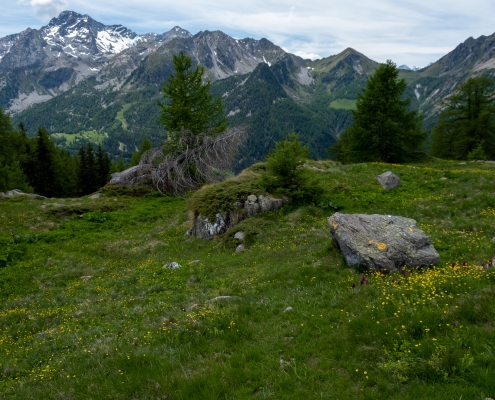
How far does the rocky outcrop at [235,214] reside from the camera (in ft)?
67.1

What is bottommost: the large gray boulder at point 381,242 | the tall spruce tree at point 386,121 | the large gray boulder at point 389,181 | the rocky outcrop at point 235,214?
the rocky outcrop at point 235,214

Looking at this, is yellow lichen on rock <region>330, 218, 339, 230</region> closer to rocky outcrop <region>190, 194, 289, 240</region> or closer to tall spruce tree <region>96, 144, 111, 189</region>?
rocky outcrop <region>190, 194, 289, 240</region>

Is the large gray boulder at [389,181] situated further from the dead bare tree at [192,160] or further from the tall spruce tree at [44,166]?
the tall spruce tree at [44,166]

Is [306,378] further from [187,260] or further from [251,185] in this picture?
[251,185]

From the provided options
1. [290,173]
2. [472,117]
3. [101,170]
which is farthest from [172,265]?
[101,170]

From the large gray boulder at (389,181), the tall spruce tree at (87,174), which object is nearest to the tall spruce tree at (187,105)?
the large gray boulder at (389,181)

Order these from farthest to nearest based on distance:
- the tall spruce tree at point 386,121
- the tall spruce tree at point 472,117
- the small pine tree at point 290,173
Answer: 1. the tall spruce tree at point 472,117
2. the tall spruce tree at point 386,121
3. the small pine tree at point 290,173

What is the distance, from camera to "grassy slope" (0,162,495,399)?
5.69 metres

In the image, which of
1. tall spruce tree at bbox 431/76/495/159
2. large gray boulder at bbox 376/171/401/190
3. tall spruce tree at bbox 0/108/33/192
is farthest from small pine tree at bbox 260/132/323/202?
tall spruce tree at bbox 0/108/33/192

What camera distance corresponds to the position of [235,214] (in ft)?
67.7

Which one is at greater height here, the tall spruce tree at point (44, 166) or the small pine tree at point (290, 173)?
the small pine tree at point (290, 173)

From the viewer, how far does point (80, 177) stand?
65625mm

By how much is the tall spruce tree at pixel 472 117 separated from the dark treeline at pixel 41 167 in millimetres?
68098

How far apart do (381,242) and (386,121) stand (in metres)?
29.5
